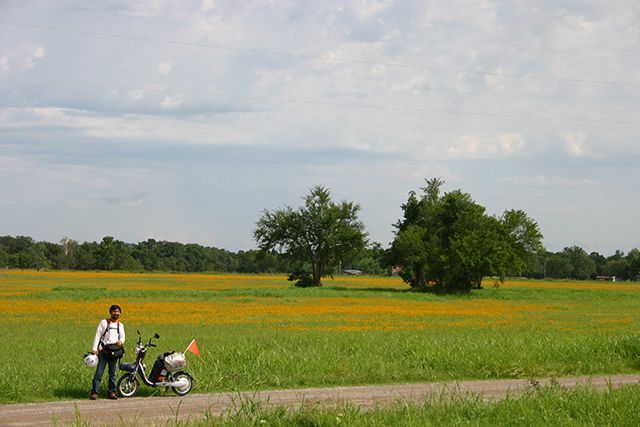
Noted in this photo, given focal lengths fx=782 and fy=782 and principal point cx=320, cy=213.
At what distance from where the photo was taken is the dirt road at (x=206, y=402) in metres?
12.9

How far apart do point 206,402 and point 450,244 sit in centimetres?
6190

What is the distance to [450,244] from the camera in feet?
246

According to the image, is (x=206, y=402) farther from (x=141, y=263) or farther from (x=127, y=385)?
(x=141, y=263)

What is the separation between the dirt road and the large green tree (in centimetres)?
5461

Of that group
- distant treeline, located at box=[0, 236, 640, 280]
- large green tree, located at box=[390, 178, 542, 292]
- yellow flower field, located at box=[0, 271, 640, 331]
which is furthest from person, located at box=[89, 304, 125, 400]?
distant treeline, located at box=[0, 236, 640, 280]

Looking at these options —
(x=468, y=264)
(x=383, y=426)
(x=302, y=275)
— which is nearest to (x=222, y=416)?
(x=383, y=426)

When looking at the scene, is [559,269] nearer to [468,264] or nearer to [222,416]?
[468,264]

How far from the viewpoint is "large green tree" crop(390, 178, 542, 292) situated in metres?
72.2

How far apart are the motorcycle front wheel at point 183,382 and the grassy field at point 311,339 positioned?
0.69 meters

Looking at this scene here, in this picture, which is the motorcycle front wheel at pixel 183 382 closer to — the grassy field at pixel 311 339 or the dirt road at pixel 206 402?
the dirt road at pixel 206 402

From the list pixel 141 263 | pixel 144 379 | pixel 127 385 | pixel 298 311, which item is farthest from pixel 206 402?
pixel 141 263

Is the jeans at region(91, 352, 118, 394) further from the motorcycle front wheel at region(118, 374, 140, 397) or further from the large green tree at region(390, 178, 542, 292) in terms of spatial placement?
the large green tree at region(390, 178, 542, 292)

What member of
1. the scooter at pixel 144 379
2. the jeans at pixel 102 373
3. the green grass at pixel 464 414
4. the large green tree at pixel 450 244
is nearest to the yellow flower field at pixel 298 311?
the large green tree at pixel 450 244

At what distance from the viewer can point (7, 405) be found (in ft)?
47.1
